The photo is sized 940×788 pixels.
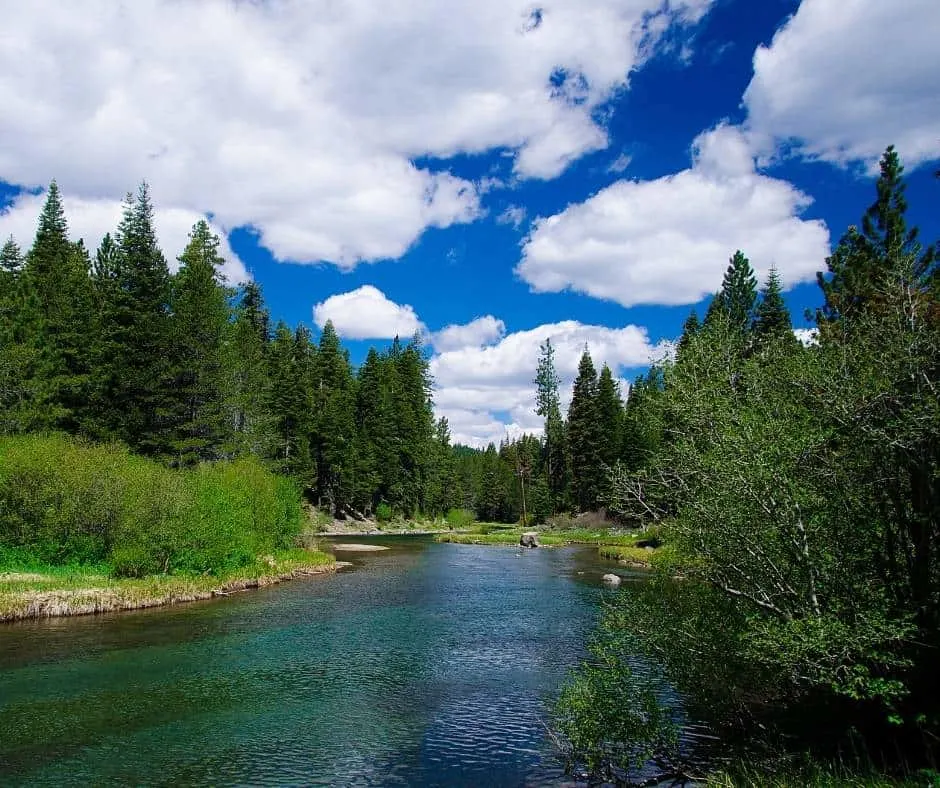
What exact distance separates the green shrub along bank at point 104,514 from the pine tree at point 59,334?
10.4 m

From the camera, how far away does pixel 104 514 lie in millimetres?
32750

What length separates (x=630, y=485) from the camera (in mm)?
13727

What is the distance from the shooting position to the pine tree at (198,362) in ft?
165

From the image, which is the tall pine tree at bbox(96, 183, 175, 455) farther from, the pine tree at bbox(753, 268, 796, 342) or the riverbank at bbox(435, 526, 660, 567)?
the pine tree at bbox(753, 268, 796, 342)

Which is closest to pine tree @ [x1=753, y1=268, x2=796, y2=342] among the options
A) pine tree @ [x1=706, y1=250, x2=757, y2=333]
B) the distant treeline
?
pine tree @ [x1=706, y1=250, x2=757, y2=333]

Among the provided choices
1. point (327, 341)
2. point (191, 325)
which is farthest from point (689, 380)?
point (327, 341)

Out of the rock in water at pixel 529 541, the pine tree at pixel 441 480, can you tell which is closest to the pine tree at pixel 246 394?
the rock in water at pixel 529 541

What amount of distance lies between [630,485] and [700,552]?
7.07ft

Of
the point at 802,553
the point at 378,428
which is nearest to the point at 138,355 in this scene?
the point at 378,428

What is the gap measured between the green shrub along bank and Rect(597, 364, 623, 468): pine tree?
5806cm

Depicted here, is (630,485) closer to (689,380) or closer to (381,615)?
(689,380)

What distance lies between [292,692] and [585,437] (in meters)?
73.9

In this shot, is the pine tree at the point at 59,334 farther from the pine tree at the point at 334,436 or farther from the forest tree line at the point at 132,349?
the pine tree at the point at 334,436

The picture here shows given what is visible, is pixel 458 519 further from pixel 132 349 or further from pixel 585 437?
pixel 132 349
